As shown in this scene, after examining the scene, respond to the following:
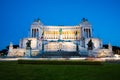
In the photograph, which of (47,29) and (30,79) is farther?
(47,29)

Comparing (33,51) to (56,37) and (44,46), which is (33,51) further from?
(56,37)

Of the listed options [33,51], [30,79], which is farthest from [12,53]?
[30,79]

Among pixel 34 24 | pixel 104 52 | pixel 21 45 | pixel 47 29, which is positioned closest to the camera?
pixel 104 52

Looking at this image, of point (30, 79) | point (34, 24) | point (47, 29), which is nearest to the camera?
point (30, 79)

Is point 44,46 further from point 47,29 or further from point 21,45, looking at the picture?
point 47,29

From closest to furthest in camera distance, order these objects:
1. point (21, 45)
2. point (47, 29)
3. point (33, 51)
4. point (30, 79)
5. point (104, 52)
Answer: point (30, 79), point (33, 51), point (104, 52), point (21, 45), point (47, 29)

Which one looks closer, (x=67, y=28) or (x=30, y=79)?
(x=30, y=79)

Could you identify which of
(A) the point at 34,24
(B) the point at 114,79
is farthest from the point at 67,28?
(B) the point at 114,79

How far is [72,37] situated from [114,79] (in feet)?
328

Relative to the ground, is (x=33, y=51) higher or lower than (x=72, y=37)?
lower

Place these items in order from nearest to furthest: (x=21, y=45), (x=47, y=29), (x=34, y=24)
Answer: (x=21, y=45) → (x=34, y=24) → (x=47, y=29)

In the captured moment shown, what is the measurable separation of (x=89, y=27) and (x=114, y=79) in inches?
3719

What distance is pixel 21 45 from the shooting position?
8694cm

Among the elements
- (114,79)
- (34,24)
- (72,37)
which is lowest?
(114,79)
